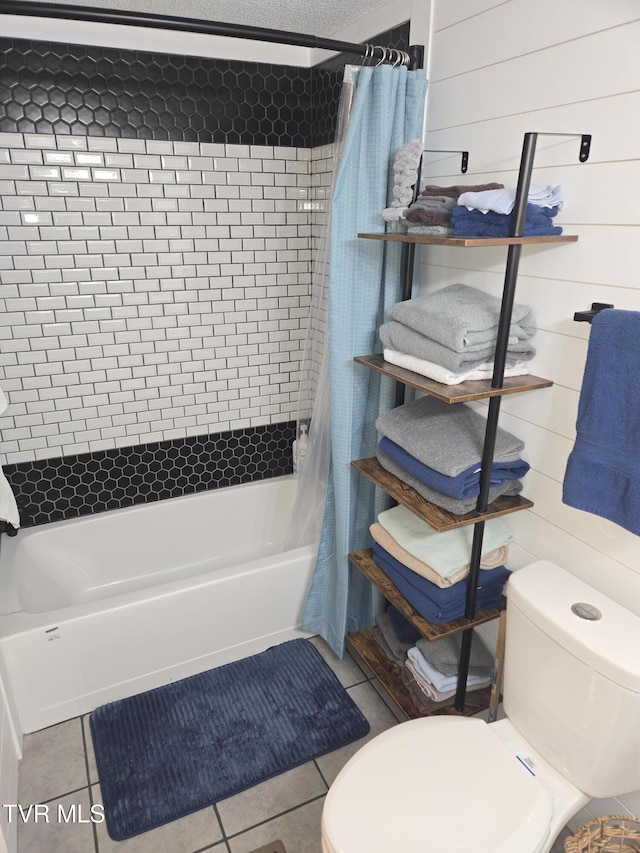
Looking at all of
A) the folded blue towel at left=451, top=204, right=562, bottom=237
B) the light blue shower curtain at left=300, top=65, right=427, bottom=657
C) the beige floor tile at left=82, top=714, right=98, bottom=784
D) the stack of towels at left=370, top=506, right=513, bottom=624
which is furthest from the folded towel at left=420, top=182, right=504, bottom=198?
the beige floor tile at left=82, top=714, right=98, bottom=784

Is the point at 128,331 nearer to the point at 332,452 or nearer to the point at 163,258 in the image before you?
the point at 163,258

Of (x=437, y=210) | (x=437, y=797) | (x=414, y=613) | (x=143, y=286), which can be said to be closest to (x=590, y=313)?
(x=437, y=210)

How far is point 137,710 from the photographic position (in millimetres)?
2162

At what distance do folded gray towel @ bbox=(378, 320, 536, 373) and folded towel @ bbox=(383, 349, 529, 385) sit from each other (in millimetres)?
11

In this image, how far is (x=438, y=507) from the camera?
1714 mm

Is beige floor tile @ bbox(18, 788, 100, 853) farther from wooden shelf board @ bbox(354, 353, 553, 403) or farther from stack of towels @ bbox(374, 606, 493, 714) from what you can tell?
wooden shelf board @ bbox(354, 353, 553, 403)

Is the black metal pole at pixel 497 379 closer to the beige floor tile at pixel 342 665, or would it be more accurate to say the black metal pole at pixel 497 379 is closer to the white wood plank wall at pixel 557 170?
the white wood plank wall at pixel 557 170

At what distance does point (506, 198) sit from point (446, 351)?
1.31 ft

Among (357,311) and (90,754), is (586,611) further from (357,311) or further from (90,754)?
(90,754)

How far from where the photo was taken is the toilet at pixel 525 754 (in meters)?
1.27

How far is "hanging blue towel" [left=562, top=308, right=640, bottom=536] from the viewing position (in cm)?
126

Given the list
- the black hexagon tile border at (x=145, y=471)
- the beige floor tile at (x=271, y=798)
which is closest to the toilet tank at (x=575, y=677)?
the beige floor tile at (x=271, y=798)

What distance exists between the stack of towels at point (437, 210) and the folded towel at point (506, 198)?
0.34ft

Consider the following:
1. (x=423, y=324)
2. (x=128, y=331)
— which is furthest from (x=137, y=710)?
(x=423, y=324)
